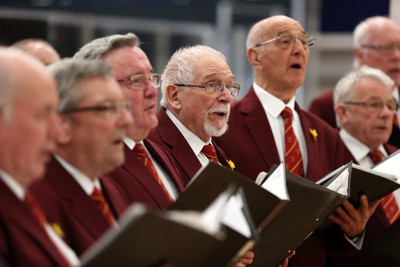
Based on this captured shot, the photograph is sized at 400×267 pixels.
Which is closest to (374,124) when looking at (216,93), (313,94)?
(216,93)

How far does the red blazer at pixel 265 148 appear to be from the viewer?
5.16m

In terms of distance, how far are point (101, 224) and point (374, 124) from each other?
2964 mm

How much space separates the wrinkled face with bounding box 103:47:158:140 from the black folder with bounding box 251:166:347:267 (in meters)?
0.69

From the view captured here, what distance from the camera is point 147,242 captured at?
2928mm

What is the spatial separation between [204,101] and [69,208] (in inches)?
62.3

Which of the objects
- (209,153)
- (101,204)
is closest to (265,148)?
(209,153)

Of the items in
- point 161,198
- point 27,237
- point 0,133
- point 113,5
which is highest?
point 0,133

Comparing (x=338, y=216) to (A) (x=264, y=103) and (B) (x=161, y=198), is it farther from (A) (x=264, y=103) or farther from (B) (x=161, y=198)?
(B) (x=161, y=198)

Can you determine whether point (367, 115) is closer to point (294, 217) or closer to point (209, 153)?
point (209, 153)

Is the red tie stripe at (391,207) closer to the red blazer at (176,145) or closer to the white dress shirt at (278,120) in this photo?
the white dress shirt at (278,120)

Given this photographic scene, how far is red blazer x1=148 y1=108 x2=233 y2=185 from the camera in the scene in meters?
4.57

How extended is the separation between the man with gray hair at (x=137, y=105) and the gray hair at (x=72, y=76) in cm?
61

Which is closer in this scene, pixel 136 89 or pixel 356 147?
pixel 136 89

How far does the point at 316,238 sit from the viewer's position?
17.4 ft
